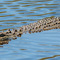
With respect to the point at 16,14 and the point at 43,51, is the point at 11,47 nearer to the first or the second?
the point at 43,51

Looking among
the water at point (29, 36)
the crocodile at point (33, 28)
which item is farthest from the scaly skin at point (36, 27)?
the water at point (29, 36)

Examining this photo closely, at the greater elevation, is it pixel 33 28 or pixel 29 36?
pixel 33 28

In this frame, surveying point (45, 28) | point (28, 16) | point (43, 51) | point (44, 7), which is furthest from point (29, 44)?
point (44, 7)

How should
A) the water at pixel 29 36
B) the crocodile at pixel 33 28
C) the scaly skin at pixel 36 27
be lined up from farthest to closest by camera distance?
1. the scaly skin at pixel 36 27
2. the crocodile at pixel 33 28
3. the water at pixel 29 36

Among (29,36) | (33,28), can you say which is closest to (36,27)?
(33,28)

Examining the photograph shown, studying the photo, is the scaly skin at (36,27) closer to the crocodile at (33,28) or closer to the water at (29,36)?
the crocodile at (33,28)

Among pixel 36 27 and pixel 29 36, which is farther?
pixel 36 27

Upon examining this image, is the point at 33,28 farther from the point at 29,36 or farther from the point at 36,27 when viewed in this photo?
the point at 29,36

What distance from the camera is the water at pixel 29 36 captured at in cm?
707

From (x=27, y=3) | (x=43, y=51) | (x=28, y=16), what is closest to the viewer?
(x=43, y=51)

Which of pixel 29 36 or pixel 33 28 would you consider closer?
pixel 29 36

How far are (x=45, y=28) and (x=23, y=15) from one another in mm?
3111

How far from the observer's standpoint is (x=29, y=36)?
891cm

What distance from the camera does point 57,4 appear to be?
48.8 ft
